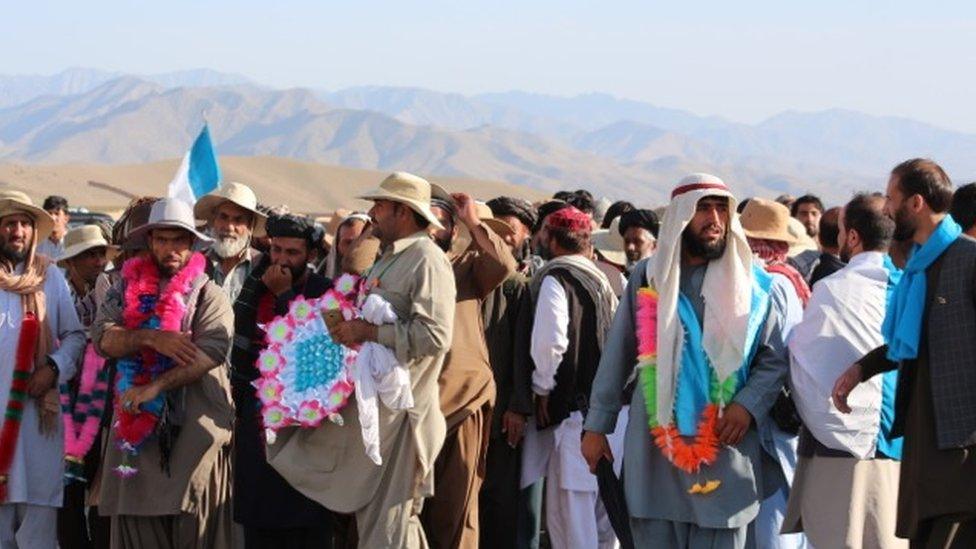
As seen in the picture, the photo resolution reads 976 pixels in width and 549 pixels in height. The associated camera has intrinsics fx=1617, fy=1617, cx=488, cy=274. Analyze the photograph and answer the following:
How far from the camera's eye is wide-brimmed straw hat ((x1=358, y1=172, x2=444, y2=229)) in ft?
25.8

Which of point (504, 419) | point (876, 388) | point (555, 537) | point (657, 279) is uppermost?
point (657, 279)

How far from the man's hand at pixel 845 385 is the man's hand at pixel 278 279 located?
3042 mm

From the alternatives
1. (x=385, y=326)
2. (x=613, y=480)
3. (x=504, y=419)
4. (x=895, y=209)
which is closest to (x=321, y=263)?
(x=504, y=419)

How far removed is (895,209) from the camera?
690 cm

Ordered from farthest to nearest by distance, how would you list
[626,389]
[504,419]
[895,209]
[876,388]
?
[504,419] → [626,389] → [876,388] → [895,209]

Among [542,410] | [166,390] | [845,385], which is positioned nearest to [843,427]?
[845,385]

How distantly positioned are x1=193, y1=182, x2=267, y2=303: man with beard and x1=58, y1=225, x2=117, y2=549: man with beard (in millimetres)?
732

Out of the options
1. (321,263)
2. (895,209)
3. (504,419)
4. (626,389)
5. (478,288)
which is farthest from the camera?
(321,263)

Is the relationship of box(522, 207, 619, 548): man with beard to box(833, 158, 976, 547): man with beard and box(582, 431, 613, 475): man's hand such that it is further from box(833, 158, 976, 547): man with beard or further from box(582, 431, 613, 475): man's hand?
box(833, 158, 976, 547): man with beard

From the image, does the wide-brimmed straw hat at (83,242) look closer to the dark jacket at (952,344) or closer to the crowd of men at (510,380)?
the crowd of men at (510,380)

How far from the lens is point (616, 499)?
284 inches

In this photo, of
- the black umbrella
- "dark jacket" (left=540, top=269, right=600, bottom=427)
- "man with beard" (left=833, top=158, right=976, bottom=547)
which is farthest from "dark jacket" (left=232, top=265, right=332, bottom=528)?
"man with beard" (left=833, top=158, right=976, bottom=547)

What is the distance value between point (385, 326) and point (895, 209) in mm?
2404

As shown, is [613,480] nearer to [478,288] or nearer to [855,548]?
[855,548]
